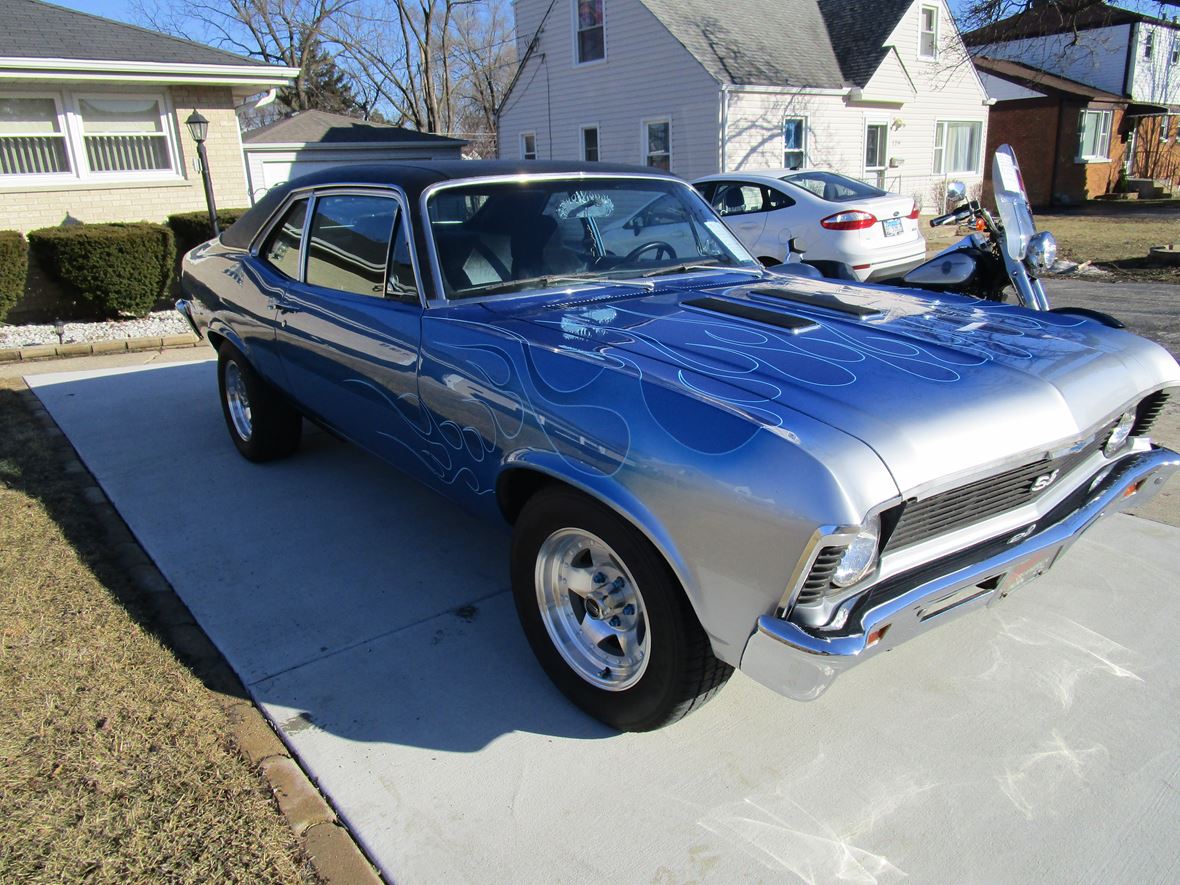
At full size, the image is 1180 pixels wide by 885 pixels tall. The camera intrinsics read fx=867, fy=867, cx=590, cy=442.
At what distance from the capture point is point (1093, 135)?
1116 inches

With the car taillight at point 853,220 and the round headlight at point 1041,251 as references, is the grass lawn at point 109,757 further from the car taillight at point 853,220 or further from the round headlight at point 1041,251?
the car taillight at point 853,220

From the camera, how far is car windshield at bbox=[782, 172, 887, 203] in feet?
34.7

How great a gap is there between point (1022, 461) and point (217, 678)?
8.99 feet

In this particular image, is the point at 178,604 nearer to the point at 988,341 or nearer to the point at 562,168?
the point at 562,168

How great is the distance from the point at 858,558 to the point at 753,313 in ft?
4.02

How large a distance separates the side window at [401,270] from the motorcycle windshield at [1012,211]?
3.81 metres

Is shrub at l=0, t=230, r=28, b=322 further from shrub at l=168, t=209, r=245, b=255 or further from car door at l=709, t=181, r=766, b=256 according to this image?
car door at l=709, t=181, r=766, b=256

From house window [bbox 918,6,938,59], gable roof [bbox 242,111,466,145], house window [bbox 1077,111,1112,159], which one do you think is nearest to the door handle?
gable roof [bbox 242,111,466,145]

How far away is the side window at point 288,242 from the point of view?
14.4 feet

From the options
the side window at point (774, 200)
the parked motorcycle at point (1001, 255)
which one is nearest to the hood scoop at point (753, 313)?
the parked motorcycle at point (1001, 255)

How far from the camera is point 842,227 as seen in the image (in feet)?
31.5

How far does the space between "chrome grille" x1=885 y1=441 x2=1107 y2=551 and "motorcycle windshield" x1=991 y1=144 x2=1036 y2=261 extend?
10.7 feet

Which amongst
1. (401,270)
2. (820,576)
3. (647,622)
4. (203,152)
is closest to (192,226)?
(203,152)

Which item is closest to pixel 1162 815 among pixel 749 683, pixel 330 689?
pixel 749 683
